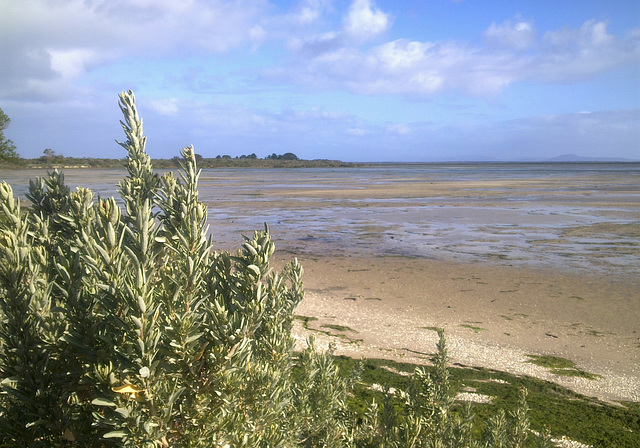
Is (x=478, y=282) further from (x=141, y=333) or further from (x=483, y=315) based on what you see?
(x=141, y=333)

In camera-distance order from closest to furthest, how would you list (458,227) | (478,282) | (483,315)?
(483,315) → (478,282) → (458,227)

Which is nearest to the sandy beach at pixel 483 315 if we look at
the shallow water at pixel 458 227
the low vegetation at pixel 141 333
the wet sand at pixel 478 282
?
the wet sand at pixel 478 282

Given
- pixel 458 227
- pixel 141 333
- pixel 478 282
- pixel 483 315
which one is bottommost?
pixel 483 315

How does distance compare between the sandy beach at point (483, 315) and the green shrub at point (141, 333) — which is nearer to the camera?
the green shrub at point (141, 333)

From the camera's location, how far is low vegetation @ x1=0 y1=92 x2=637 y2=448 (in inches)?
66.0

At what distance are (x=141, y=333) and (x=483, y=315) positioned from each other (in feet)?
35.7

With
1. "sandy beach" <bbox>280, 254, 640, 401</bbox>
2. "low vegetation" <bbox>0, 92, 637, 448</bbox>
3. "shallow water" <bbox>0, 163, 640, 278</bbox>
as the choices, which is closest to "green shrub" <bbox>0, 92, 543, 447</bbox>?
"low vegetation" <bbox>0, 92, 637, 448</bbox>

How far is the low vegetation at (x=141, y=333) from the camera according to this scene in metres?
1.68

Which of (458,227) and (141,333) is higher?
(141,333)

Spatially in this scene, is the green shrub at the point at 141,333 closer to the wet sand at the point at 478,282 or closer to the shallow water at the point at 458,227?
the wet sand at the point at 478,282

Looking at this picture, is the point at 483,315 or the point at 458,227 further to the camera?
the point at 458,227

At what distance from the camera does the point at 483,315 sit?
37.4ft

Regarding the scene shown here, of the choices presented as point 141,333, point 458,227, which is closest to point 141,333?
point 141,333

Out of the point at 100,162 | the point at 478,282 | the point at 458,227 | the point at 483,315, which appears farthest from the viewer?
the point at 100,162
